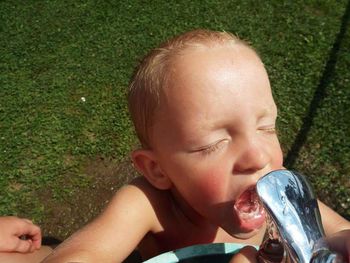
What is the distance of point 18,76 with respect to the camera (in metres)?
2.63

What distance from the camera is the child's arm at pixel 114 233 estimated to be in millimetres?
1001

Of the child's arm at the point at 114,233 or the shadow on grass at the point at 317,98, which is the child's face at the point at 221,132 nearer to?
the child's arm at the point at 114,233

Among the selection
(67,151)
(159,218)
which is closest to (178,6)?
(67,151)

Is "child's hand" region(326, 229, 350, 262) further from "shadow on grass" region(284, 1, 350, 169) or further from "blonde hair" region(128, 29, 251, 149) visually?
"shadow on grass" region(284, 1, 350, 169)

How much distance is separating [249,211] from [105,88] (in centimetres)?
168

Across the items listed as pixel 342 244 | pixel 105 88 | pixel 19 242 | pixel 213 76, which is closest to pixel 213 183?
pixel 213 76

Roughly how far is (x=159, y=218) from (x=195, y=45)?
440mm

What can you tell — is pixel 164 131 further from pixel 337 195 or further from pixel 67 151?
pixel 67 151

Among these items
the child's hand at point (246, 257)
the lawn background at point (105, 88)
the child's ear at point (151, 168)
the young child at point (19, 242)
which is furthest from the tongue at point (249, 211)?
the lawn background at point (105, 88)

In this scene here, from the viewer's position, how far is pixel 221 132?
3.08 ft

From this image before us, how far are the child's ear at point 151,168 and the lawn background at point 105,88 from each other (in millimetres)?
886

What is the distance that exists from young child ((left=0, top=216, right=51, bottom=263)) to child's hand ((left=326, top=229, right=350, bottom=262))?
888mm

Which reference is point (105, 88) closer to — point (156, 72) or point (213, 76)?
point (156, 72)

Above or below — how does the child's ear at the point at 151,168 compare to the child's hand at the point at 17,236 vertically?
above
